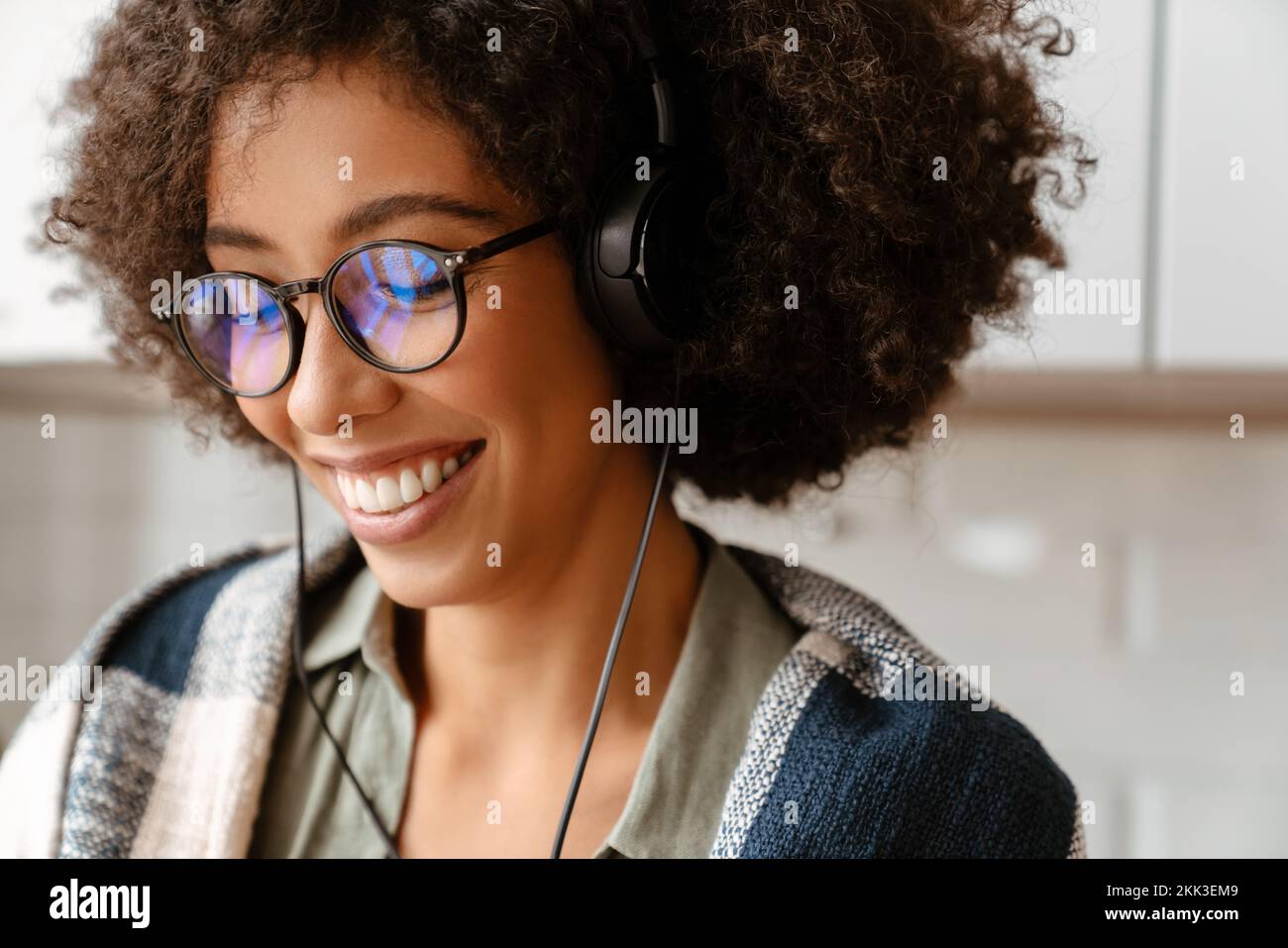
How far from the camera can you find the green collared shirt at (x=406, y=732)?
922mm

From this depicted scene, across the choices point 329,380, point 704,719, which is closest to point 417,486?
point 329,380

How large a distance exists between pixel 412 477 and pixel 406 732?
11.1 inches

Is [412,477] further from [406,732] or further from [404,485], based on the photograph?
[406,732]

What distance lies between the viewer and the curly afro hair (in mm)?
809

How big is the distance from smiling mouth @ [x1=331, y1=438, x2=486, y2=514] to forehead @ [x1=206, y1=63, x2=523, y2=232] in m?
0.19

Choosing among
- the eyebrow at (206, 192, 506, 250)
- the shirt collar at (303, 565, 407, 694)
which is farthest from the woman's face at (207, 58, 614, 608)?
the shirt collar at (303, 565, 407, 694)

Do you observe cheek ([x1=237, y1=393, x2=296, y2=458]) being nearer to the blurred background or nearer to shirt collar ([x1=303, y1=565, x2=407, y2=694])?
shirt collar ([x1=303, y1=565, x2=407, y2=694])

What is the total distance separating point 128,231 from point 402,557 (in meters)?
0.36

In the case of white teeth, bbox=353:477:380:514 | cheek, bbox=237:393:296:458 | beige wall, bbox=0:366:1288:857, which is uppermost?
cheek, bbox=237:393:296:458

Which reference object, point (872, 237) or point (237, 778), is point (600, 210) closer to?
point (872, 237)

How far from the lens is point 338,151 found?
0.79m

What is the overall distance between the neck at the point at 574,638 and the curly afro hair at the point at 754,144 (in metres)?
0.12

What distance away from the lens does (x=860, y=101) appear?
2.81 feet
